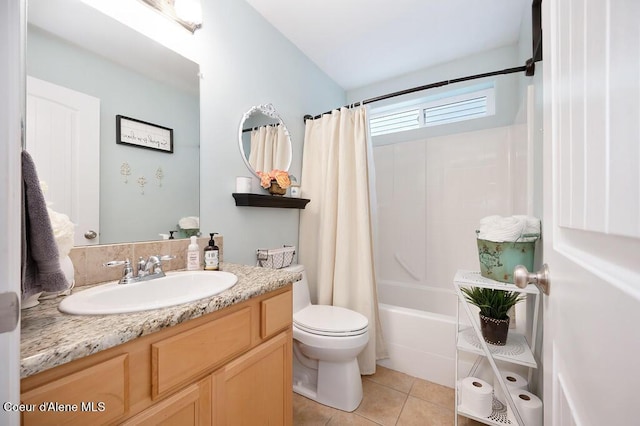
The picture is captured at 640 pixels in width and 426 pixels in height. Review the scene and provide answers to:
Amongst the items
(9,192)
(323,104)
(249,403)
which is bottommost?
(249,403)

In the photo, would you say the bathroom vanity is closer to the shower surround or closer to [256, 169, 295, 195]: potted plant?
[256, 169, 295, 195]: potted plant

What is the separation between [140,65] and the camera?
1176 mm

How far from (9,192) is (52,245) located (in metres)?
0.31

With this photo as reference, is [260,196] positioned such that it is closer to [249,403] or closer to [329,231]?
[329,231]

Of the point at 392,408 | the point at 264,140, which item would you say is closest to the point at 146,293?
the point at 264,140

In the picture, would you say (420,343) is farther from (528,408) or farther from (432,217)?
(432,217)

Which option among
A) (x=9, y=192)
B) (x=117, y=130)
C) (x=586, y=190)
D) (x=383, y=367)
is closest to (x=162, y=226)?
(x=117, y=130)

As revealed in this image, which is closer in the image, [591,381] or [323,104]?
[591,381]

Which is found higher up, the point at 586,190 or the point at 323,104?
the point at 323,104

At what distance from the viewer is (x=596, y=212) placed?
0.30 meters

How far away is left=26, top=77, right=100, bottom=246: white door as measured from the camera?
0.90 m

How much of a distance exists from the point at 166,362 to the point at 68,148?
86cm

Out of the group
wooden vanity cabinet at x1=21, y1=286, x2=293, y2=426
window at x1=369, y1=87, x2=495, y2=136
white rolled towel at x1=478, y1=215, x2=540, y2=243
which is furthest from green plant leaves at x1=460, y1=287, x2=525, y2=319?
window at x1=369, y1=87, x2=495, y2=136

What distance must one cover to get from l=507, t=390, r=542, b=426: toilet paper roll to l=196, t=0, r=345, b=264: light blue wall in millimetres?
1555
